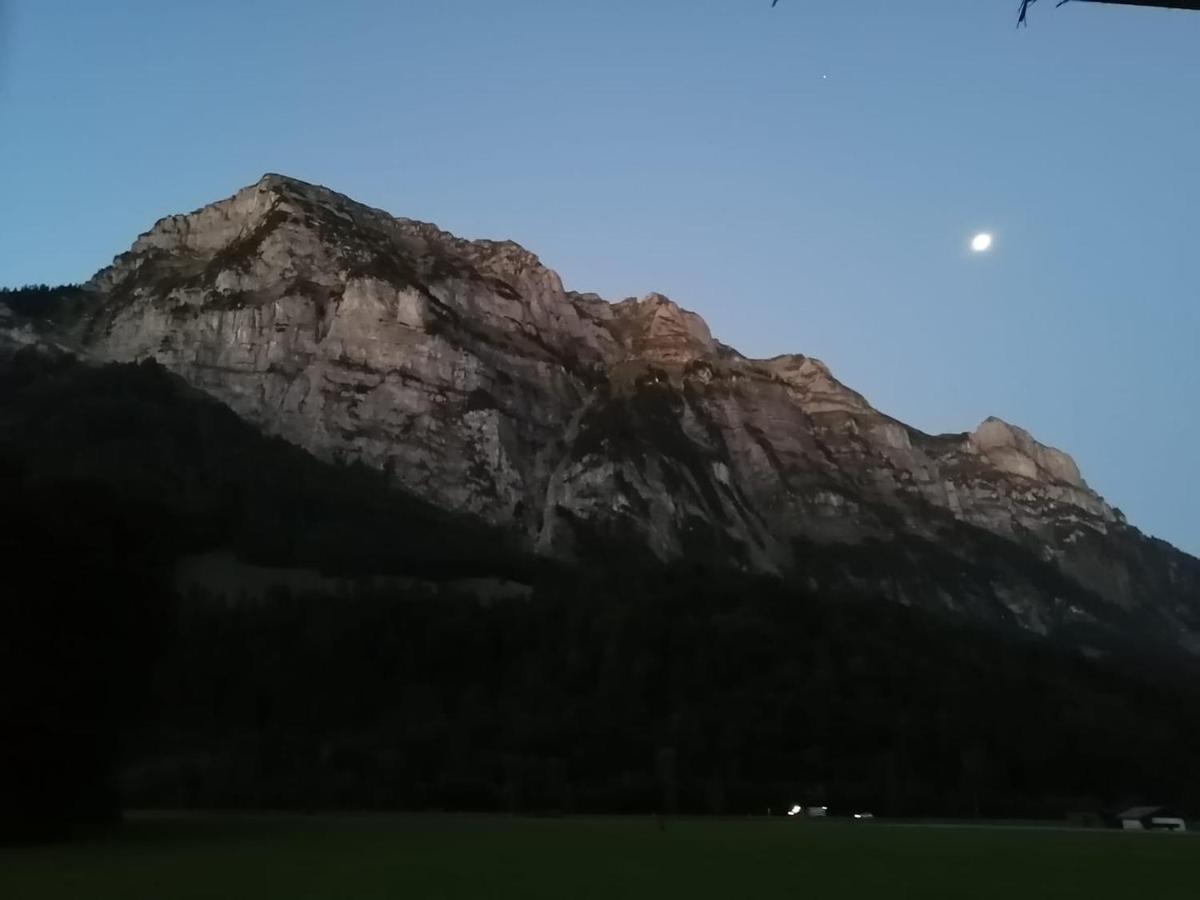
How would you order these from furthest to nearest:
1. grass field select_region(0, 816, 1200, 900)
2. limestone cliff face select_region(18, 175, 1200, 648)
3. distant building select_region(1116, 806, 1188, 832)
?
limestone cliff face select_region(18, 175, 1200, 648), distant building select_region(1116, 806, 1188, 832), grass field select_region(0, 816, 1200, 900)

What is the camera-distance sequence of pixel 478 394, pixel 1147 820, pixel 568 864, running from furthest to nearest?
pixel 478 394 < pixel 1147 820 < pixel 568 864

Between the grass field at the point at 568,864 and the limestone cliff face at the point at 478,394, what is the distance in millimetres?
109014

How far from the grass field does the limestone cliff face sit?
358ft

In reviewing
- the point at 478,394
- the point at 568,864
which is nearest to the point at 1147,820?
the point at 568,864

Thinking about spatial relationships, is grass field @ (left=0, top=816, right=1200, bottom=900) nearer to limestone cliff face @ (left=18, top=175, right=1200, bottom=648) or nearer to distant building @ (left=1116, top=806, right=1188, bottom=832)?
distant building @ (left=1116, top=806, right=1188, bottom=832)

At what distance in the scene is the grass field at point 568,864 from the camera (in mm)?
20734

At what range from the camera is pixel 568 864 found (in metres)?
26.4

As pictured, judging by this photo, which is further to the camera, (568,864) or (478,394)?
(478,394)

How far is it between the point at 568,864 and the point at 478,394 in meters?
134

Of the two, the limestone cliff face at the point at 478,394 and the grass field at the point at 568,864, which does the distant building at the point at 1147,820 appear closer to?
the grass field at the point at 568,864

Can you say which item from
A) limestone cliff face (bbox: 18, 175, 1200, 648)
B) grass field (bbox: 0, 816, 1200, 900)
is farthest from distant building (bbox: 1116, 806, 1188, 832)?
limestone cliff face (bbox: 18, 175, 1200, 648)

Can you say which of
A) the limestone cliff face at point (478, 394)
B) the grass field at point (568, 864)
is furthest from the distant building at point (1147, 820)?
the limestone cliff face at point (478, 394)

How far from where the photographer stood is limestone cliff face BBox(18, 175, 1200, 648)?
150 meters

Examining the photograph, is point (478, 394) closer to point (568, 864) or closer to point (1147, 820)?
point (1147, 820)
